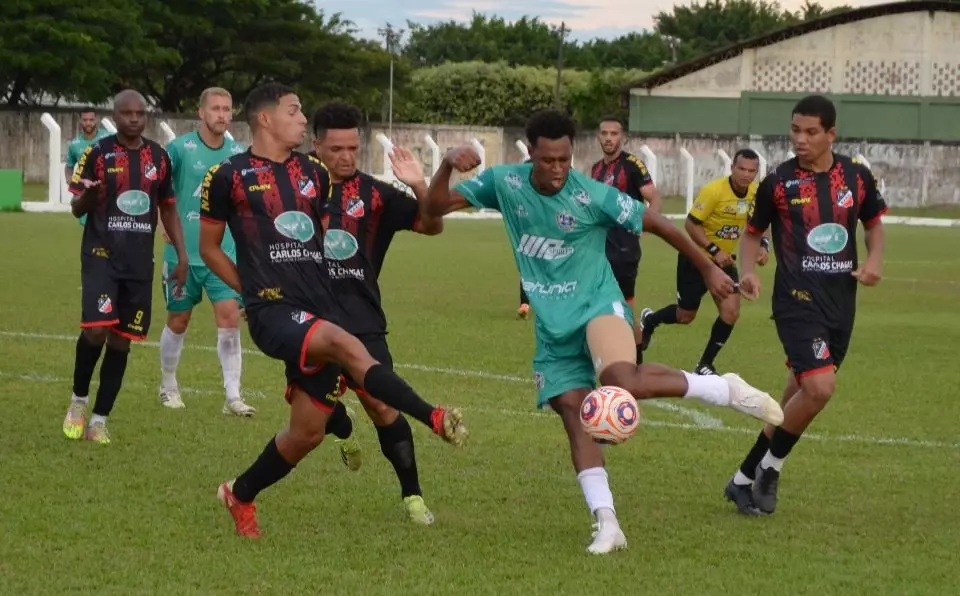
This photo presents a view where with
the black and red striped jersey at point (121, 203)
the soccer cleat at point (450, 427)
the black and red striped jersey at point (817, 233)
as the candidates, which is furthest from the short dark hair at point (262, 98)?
the black and red striped jersey at point (817, 233)

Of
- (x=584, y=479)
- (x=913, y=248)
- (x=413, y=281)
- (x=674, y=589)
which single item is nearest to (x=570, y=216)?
Answer: (x=584, y=479)

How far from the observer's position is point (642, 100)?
201 feet

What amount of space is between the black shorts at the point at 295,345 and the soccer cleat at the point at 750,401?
5.96 feet

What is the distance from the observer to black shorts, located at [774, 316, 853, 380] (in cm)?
762

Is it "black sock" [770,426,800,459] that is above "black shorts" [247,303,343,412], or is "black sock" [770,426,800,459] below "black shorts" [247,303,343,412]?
below

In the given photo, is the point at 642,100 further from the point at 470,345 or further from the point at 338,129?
the point at 338,129

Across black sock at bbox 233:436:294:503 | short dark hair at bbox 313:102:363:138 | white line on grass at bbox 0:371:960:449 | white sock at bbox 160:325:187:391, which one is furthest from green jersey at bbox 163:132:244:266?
black sock at bbox 233:436:294:503

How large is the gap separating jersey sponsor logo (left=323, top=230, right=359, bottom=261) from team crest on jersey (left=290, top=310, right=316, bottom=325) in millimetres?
836

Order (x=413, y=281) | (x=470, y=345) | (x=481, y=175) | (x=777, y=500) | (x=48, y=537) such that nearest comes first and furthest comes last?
(x=48, y=537) < (x=481, y=175) < (x=777, y=500) < (x=470, y=345) < (x=413, y=281)

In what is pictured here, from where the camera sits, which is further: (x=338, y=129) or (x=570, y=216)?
(x=338, y=129)

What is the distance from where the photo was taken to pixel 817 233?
303 inches

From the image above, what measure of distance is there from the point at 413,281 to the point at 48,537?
49.2 ft

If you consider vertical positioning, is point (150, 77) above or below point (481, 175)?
above

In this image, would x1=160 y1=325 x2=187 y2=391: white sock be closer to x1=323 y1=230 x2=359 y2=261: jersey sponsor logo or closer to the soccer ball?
x1=323 y1=230 x2=359 y2=261: jersey sponsor logo
